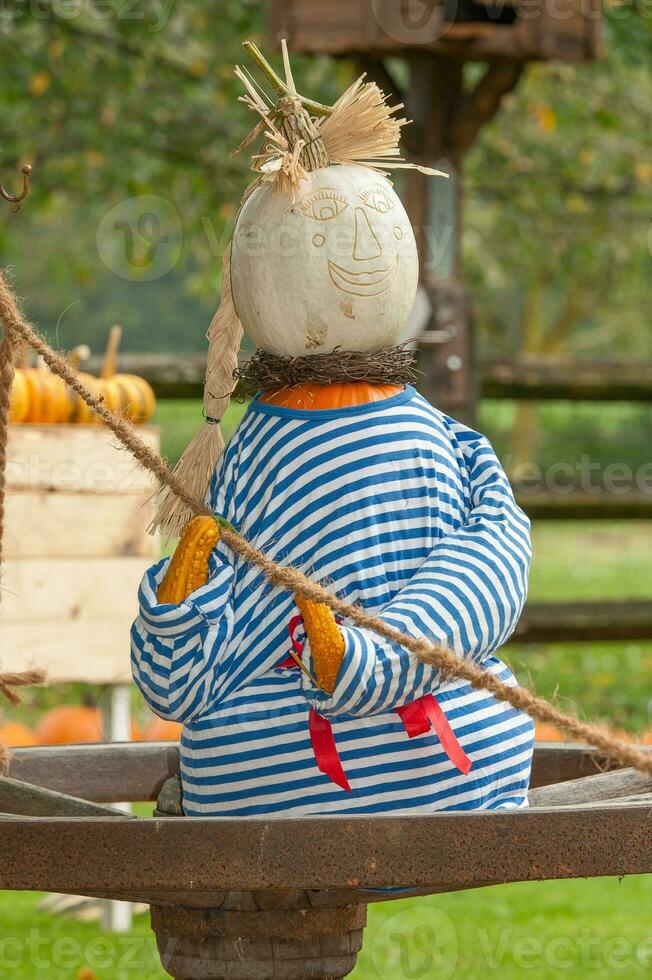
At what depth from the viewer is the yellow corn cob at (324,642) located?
1.24 m

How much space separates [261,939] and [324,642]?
34 centimetres

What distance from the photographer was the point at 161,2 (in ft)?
15.4

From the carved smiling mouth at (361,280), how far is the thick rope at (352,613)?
27 cm

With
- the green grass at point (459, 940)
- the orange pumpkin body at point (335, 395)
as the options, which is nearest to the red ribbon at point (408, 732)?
the orange pumpkin body at point (335, 395)

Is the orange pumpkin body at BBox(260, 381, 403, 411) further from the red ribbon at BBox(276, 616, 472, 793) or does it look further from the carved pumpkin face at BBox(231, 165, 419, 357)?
the red ribbon at BBox(276, 616, 472, 793)

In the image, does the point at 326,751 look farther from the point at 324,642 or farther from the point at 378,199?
the point at 378,199

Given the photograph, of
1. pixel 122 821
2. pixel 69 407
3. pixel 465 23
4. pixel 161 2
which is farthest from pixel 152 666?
pixel 161 2

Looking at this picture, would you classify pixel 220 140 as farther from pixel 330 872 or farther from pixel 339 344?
pixel 330 872

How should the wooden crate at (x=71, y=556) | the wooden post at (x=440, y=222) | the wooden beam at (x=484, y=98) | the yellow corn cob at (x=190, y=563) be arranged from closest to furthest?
the yellow corn cob at (x=190, y=563) → the wooden crate at (x=71, y=556) → the wooden beam at (x=484, y=98) → the wooden post at (x=440, y=222)

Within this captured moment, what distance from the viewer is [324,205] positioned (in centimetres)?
139

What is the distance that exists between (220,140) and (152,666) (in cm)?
412

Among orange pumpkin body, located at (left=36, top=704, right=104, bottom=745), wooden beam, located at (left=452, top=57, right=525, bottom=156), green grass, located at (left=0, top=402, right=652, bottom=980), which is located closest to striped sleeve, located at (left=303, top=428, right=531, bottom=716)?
green grass, located at (left=0, top=402, right=652, bottom=980)

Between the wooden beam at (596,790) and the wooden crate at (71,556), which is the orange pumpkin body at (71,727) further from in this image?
the wooden beam at (596,790)

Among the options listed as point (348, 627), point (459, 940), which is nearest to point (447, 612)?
point (348, 627)
